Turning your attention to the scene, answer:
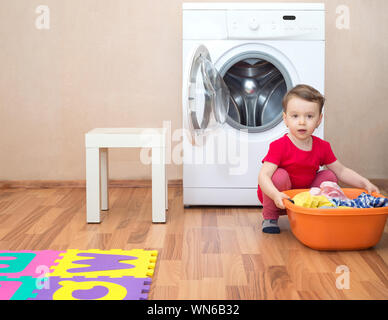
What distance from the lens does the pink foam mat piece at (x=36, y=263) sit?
5.12ft

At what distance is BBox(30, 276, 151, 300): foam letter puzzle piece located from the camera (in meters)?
1.38

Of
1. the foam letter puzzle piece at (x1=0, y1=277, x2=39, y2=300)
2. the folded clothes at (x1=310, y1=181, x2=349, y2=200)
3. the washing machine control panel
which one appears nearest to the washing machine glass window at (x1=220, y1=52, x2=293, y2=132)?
the washing machine control panel

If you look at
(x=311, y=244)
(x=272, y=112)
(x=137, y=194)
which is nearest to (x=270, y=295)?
(x=311, y=244)

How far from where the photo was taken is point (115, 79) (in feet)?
9.73

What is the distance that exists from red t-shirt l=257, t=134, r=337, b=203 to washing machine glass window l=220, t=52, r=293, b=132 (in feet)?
1.20

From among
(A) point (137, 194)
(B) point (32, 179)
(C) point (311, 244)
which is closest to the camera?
(C) point (311, 244)

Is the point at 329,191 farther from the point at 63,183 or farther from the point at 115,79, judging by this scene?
the point at 63,183

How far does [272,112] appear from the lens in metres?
2.45

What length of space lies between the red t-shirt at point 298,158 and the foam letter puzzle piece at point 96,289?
781mm

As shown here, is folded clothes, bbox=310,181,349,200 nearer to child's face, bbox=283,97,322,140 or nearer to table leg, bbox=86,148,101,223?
child's face, bbox=283,97,322,140

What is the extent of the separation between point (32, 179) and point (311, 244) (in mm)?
1835

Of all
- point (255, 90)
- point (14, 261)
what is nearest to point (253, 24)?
point (255, 90)

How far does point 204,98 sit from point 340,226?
82 centimetres

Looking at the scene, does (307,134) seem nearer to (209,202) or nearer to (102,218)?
(209,202)
